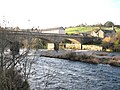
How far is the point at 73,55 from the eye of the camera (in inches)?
2195

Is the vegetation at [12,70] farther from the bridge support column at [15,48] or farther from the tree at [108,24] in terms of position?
the tree at [108,24]

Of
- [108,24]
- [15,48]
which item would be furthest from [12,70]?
[108,24]

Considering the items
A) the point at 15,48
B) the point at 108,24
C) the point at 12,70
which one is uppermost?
the point at 108,24

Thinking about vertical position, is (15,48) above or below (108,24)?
below

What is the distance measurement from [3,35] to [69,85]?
40.7 feet

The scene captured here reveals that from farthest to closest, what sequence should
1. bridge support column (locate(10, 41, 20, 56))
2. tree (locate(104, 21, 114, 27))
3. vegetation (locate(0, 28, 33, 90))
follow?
1. tree (locate(104, 21, 114, 27))
2. bridge support column (locate(10, 41, 20, 56))
3. vegetation (locate(0, 28, 33, 90))

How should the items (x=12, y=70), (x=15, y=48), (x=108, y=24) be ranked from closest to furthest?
(x=12, y=70) → (x=15, y=48) → (x=108, y=24)

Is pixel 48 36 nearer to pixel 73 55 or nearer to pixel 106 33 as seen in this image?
pixel 73 55

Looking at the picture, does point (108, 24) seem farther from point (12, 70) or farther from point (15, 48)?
point (12, 70)

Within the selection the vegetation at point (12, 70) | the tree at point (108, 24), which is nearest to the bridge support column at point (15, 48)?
the vegetation at point (12, 70)

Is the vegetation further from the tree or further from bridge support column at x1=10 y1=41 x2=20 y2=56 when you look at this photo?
the tree

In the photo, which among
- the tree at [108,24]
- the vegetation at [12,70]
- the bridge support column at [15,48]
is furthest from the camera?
the tree at [108,24]

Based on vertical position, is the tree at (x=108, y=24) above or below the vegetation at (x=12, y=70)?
above

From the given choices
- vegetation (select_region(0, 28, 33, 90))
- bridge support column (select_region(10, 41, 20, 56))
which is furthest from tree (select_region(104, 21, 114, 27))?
vegetation (select_region(0, 28, 33, 90))
